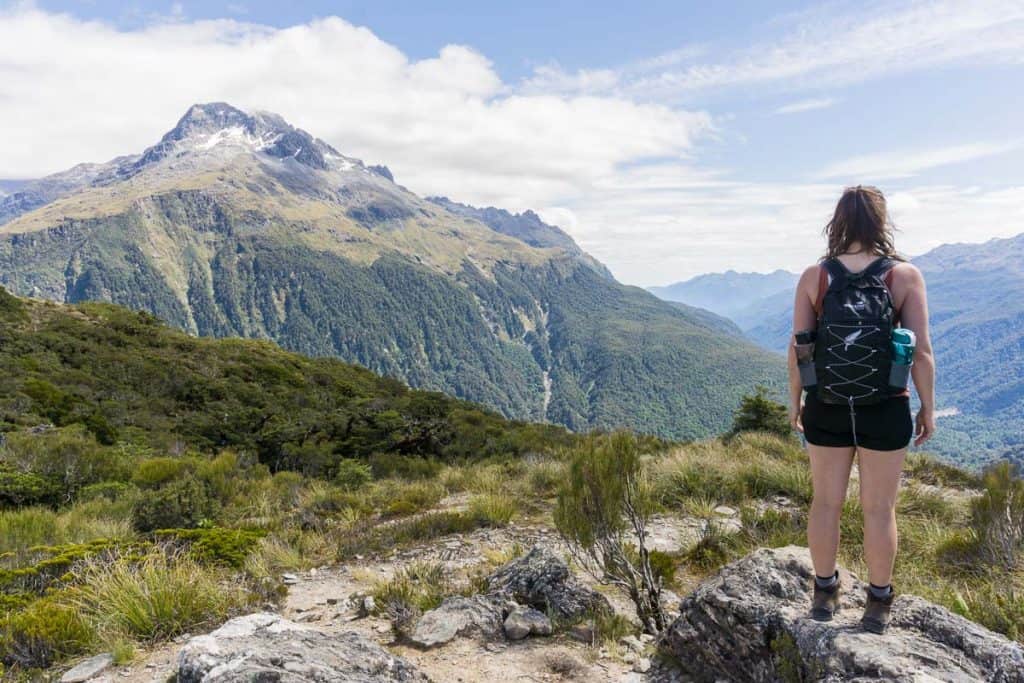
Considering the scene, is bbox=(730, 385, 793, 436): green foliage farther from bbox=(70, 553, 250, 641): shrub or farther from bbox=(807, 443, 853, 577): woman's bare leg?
bbox=(70, 553, 250, 641): shrub

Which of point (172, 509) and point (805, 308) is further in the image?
point (172, 509)

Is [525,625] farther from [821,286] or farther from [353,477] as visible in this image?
[353,477]

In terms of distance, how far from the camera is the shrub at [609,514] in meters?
4.16

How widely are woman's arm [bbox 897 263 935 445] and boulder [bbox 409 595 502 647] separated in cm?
316

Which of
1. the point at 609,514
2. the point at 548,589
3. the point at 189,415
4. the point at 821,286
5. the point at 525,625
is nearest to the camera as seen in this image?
the point at 821,286

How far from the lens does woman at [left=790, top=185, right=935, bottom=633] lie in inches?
107

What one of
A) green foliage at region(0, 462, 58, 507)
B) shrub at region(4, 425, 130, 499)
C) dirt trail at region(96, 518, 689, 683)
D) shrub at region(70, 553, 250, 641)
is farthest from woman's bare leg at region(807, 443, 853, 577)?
shrub at region(4, 425, 130, 499)

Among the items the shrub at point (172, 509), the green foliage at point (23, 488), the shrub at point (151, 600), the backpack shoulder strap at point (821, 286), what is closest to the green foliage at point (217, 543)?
the shrub at point (151, 600)

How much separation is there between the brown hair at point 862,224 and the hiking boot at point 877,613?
181 cm

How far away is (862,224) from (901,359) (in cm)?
82

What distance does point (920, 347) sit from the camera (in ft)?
9.01

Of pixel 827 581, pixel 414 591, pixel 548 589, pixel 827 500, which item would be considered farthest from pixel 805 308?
pixel 414 591

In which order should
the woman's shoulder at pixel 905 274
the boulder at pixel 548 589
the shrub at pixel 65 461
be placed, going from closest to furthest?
the woman's shoulder at pixel 905 274 → the boulder at pixel 548 589 → the shrub at pixel 65 461

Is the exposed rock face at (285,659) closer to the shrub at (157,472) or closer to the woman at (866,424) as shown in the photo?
the woman at (866,424)
